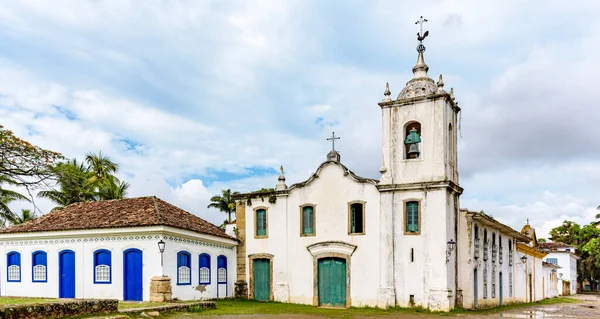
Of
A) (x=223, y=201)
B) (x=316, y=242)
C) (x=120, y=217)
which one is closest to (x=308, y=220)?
(x=316, y=242)

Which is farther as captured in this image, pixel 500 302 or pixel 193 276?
pixel 500 302

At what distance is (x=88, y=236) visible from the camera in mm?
21844

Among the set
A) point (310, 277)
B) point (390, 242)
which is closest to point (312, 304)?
point (310, 277)

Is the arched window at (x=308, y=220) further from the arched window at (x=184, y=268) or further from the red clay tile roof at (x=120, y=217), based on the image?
the arched window at (x=184, y=268)

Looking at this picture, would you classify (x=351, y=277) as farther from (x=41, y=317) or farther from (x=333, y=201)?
(x=41, y=317)

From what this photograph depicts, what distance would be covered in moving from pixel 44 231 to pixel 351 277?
477 inches

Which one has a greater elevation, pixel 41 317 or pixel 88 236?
pixel 88 236

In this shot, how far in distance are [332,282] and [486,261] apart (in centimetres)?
729

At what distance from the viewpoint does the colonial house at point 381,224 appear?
21.3 meters

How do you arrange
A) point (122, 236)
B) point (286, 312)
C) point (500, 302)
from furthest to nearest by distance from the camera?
point (500, 302) → point (122, 236) → point (286, 312)

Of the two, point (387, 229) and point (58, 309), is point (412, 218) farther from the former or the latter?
point (58, 309)

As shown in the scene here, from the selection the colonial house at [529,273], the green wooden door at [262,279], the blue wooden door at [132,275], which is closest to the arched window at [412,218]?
the green wooden door at [262,279]

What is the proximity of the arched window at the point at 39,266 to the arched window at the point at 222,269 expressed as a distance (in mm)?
6745

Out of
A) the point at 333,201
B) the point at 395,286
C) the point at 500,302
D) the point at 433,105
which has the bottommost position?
the point at 500,302
